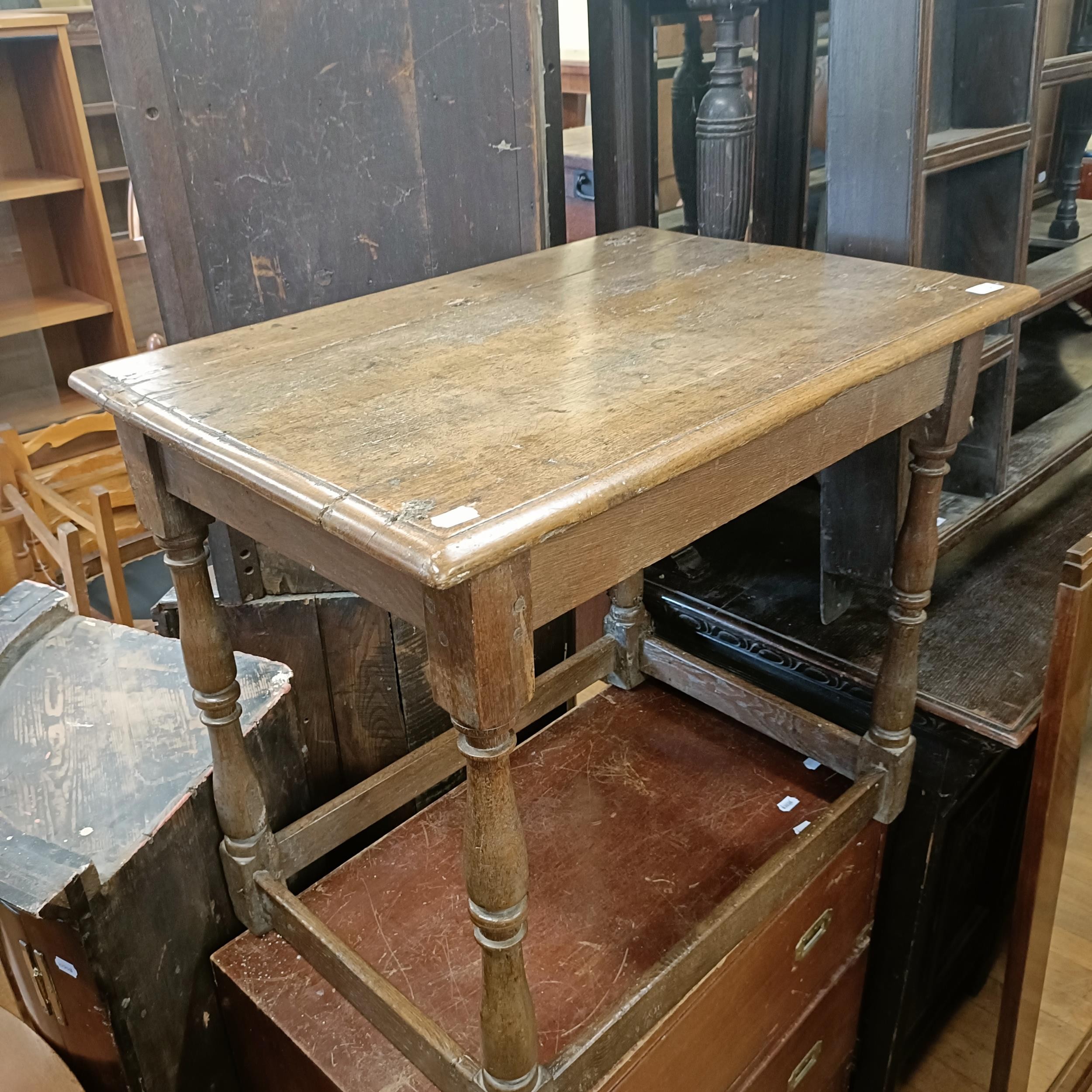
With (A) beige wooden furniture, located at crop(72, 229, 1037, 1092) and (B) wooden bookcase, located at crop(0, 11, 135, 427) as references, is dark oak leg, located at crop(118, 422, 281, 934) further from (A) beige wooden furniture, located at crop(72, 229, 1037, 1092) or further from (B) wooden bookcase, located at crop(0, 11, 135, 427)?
(B) wooden bookcase, located at crop(0, 11, 135, 427)

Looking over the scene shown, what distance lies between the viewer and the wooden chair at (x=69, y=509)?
2.52m

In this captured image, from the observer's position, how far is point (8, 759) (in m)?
1.29

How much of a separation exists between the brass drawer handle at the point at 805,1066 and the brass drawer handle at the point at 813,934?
8.8 inches

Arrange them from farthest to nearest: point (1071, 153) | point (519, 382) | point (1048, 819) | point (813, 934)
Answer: point (1071, 153), point (813, 934), point (1048, 819), point (519, 382)

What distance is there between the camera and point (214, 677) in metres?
1.15

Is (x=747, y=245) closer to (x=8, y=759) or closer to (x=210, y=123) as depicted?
(x=210, y=123)

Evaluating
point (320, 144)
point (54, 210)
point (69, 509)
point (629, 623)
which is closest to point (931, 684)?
point (629, 623)

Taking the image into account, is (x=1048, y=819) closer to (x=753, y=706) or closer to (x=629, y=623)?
(x=753, y=706)

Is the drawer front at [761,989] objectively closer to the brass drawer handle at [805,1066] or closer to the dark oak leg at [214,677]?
the brass drawer handle at [805,1066]

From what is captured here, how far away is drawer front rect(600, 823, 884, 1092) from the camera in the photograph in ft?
3.83

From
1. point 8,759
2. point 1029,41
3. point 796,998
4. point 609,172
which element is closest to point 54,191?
point 609,172

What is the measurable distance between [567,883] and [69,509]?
5.91 feet

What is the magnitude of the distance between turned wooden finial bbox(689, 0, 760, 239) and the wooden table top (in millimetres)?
169

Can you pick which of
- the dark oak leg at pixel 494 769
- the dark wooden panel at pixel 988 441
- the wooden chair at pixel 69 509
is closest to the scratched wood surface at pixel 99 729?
the dark oak leg at pixel 494 769
